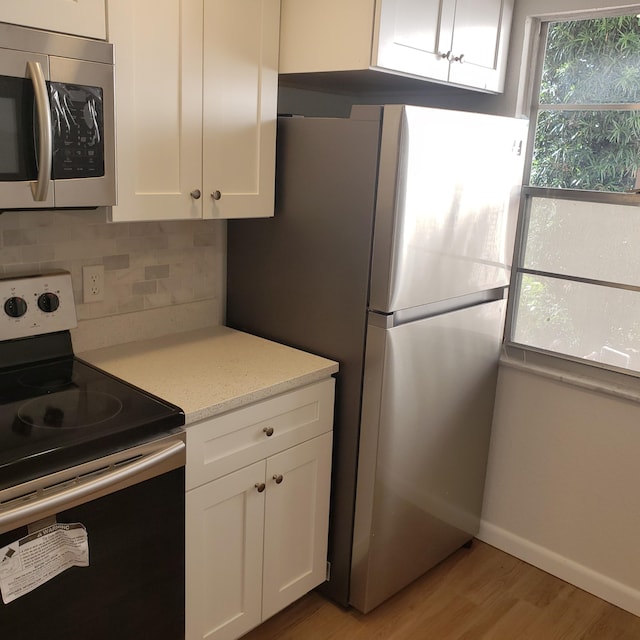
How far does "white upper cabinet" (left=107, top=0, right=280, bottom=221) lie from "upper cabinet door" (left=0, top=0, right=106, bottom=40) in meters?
0.04

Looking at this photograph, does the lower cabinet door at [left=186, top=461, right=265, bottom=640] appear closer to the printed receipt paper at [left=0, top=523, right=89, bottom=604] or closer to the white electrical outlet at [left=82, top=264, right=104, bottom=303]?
the printed receipt paper at [left=0, top=523, right=89, bottom=604]

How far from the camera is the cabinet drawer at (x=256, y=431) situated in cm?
177

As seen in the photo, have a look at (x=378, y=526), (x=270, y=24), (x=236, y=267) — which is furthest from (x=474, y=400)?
(x=270, y=24)

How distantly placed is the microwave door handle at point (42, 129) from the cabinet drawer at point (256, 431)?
67 cm

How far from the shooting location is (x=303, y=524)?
2.15m

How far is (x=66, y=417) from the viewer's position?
5.33 ft

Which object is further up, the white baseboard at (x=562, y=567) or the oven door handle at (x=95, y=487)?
the oven door handle at (x=95, y=487)

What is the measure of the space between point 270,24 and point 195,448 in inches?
48.0

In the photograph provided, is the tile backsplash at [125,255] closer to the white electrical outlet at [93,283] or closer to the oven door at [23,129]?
the white electrical outlet at [93,283]

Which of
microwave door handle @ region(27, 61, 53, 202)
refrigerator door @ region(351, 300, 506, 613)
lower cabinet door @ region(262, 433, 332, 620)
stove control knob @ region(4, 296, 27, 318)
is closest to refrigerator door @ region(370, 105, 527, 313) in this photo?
refrigerator door @ region(351, 300, 506, 613)

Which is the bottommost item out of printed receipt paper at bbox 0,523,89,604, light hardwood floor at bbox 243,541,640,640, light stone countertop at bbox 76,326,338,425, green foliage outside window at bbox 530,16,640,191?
light hardwood floor at bbox 243,541,640,640

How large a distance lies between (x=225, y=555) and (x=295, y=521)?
0.92 feet

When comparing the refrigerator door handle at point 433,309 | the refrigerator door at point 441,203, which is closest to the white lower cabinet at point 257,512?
the refrigerator door handle at point 433,309

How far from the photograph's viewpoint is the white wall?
2.37 metres
